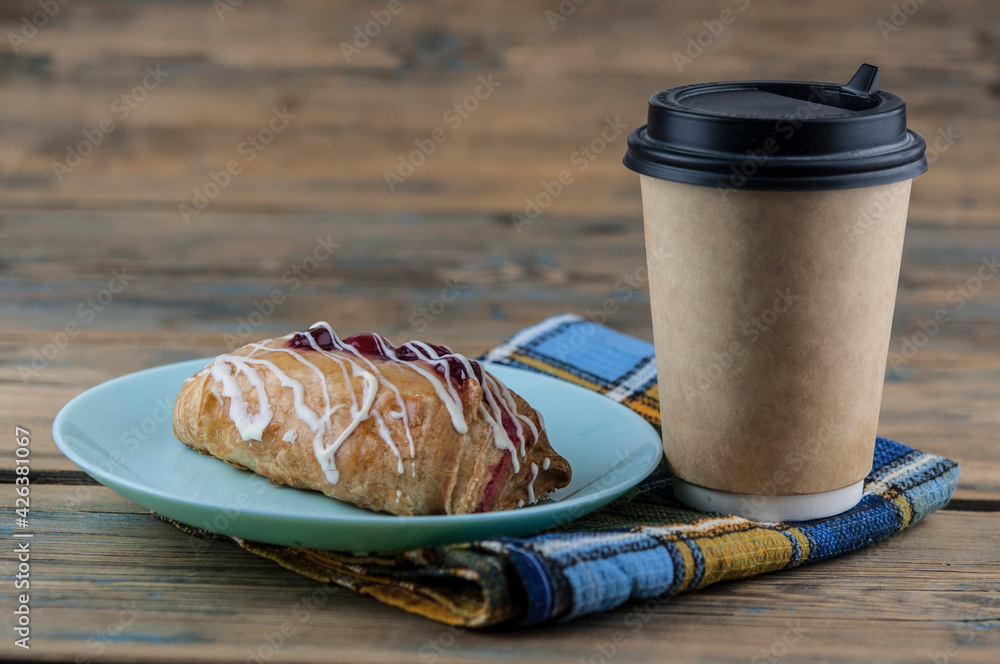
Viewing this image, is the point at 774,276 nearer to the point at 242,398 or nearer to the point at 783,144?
the point at 783,144

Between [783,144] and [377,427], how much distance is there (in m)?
0.59

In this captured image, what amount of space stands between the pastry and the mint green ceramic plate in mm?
35

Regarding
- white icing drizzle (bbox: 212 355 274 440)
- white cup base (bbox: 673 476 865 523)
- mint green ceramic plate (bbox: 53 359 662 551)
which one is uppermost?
white icing drizzle (bbox: 212 355 274 440)

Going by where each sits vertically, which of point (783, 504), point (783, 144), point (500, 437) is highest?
point (783, 144)

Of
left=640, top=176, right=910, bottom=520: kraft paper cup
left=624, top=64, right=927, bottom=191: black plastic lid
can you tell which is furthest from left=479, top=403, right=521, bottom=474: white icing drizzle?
left=624, top=64, right=927, bottom=191: black plastic lid

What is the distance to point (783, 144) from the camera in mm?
1253

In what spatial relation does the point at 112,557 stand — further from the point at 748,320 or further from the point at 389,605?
the point at 748,320

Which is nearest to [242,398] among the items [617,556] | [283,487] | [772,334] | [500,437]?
[283,487]

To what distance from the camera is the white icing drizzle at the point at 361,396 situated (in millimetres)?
1355

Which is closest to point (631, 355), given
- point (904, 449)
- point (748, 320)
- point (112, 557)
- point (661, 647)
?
point (904, 449)

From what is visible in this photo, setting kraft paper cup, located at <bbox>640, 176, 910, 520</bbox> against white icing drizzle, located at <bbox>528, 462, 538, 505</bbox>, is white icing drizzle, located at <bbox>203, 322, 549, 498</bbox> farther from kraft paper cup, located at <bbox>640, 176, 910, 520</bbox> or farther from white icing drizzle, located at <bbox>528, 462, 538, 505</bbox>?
kraft paper cup, located at <bbox>640, 176, 910, 520</bbox>

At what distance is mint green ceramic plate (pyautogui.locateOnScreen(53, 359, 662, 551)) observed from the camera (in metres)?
1.20

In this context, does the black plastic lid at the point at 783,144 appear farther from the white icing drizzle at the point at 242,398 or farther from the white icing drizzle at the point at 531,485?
the white icing drizzle at the point at 242,398

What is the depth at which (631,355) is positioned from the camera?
1980 mm
